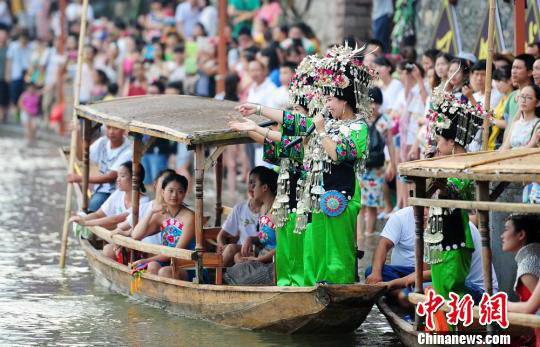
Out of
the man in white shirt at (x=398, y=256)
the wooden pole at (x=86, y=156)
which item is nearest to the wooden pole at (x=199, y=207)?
the man in white shirt at (x=398, y=256)

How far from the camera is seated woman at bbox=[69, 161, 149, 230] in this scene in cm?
1166

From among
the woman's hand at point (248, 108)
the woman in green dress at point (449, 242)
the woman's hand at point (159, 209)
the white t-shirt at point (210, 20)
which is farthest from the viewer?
the white t-shirt at point (210, 20)

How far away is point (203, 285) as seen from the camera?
31.8 feet

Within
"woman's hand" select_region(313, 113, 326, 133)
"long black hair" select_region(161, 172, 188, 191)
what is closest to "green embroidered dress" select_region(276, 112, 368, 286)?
"woman's hand" select_region(313, 113, 326, 133)

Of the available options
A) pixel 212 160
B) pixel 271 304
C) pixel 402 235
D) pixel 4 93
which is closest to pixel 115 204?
pixel 212 160

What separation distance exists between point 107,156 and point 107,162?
0.06 meters

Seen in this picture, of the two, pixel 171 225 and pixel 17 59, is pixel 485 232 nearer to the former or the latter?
pixel 171 225

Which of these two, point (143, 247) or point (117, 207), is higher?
point (117, 207)

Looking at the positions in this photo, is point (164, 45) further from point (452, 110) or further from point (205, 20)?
point (452, 110)

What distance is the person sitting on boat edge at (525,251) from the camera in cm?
767

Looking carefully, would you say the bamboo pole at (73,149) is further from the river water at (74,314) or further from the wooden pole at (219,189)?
the wooden pole at (219,189)

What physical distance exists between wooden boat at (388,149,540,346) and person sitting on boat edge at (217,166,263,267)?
2195 mm

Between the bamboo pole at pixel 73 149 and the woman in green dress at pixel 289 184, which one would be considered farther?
the bamboo pole at pixel 73 149

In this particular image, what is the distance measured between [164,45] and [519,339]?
14.2 m
